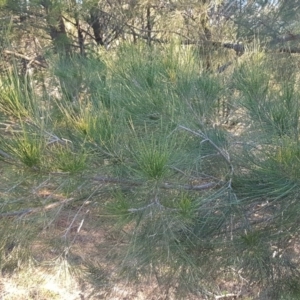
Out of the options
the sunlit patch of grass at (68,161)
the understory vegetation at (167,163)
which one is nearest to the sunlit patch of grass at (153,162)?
the understory vegetation at (167,163)

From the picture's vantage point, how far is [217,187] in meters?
1.43

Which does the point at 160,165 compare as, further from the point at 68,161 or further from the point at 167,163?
the point at 68,161

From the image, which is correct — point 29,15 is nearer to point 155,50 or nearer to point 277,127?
point 155,50

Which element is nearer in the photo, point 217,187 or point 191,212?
point 191,212

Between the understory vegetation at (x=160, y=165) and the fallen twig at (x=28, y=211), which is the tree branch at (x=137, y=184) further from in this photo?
the fallen twig at (x=28, y=211)

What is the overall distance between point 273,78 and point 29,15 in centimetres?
168

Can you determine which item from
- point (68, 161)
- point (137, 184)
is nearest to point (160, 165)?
point (68, 161)

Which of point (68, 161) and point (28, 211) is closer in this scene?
point (68, 161)

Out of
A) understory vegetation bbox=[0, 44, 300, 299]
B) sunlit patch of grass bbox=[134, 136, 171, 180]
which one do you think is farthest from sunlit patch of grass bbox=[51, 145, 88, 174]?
sunlit patch of grass bbox=[134, 136, 171, 180]

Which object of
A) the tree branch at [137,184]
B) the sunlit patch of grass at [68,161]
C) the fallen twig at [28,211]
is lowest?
the fallen twig at [28,211]

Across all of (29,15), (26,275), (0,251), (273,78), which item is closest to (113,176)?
(0,251)

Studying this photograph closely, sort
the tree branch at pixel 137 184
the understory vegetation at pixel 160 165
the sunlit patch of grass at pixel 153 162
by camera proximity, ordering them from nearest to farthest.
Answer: the sunlit patch of grass at pixel 153 162
the understory vegetation at pixel 160 165
the tree branch at pixel 137 184

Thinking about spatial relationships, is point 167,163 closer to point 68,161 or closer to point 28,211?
point 68,161

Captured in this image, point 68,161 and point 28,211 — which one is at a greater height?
point 68,161
